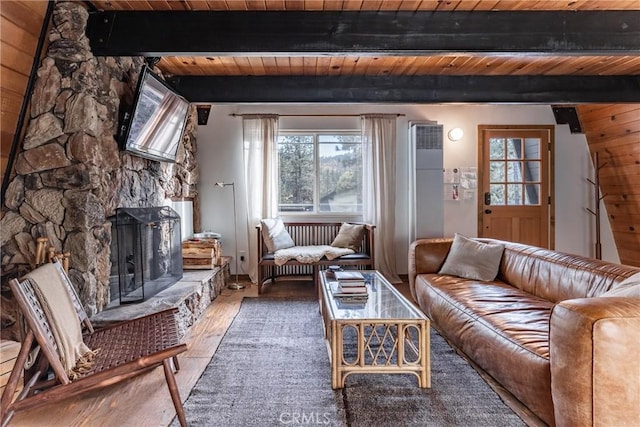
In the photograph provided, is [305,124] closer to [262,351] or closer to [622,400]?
[262,351]

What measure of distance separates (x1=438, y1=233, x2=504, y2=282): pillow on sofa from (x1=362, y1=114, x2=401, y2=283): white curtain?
1.32 m

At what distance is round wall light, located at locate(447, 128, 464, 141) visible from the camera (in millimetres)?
4941

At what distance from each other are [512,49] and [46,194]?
122 inches

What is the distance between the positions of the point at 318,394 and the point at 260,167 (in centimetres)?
324

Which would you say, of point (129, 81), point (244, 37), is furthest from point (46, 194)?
point (244, 37)

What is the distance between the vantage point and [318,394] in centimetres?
204

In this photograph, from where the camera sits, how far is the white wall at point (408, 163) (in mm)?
4902

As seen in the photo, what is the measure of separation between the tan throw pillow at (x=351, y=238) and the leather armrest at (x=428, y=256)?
3.05ft

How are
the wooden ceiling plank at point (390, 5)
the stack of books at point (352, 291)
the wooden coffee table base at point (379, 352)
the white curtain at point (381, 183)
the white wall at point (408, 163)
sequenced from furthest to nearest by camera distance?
the white wall at point (408, 163) → the white curtain at point (381, 183) → the stack of books at point (352, 291) → the wooden ceiling plank at point (390, 5) → the wooden coffee table base at point (379, 352)

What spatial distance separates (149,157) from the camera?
3.14 m

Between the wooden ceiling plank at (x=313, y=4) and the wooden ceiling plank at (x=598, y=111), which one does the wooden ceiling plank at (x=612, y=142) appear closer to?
the wooden ceiling plank at (x=598, y=111)

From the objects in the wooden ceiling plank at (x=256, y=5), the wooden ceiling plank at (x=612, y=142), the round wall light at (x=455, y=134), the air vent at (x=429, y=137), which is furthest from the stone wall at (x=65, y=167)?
the wooden ceiling plank at (x=612, y=142)

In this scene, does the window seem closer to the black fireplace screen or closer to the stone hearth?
the stone hearth

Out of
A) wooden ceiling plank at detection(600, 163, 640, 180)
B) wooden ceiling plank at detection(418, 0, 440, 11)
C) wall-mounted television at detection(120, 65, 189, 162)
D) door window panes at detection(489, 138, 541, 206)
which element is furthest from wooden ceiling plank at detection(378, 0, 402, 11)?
wooden ceiling plank at detection(600, 163, 640, 180)
